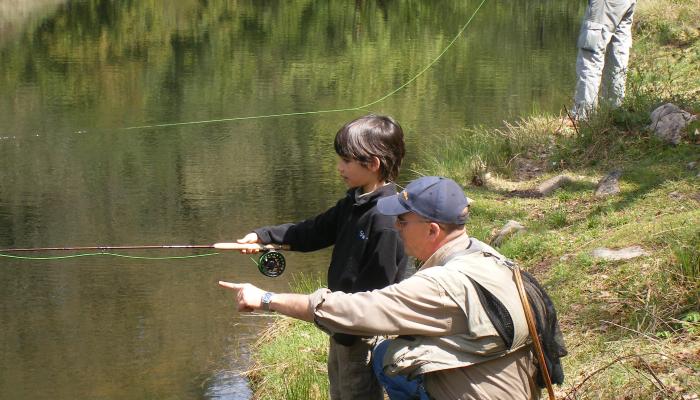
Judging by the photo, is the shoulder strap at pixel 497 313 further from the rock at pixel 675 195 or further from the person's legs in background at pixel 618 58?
the person's legs in background at pixel 618 58

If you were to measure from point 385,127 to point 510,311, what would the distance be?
0.88 meters

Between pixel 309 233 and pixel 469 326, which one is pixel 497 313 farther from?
pixel 309 233

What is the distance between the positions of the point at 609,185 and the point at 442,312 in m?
3.58

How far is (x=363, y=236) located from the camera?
3092mm

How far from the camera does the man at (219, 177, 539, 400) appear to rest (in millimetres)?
2502

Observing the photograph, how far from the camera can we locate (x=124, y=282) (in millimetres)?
5949

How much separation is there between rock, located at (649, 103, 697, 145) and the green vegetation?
0.07 meters

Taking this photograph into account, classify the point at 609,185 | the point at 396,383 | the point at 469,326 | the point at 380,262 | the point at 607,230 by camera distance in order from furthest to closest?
the point at 609,185 → the point at 607,230 → the point at 380,262 → the point at 396,383 → the point at 469,326

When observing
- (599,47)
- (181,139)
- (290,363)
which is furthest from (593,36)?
(290,363)

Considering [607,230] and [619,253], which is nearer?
[619,253]

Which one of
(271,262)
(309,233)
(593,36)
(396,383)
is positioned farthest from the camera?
(593,36)

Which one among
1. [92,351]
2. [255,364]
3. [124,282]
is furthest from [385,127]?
[124,282]

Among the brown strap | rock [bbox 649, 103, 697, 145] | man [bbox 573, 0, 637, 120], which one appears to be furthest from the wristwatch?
man [bbox 573, 0, 637, 120]

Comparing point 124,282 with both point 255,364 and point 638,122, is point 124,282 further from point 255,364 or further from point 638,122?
point 638,122
